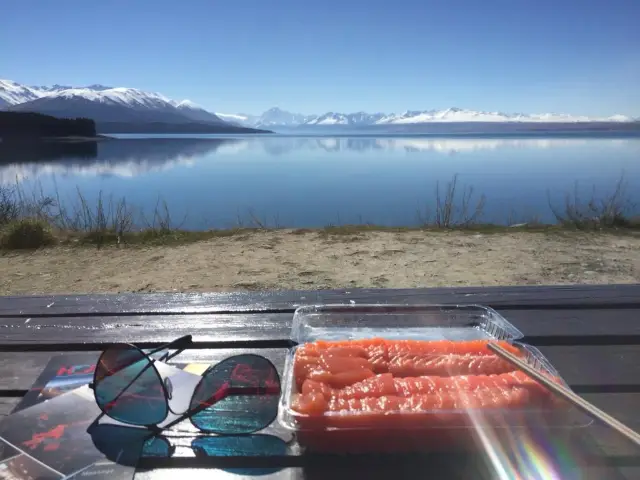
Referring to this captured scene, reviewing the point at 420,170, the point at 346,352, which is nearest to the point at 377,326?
the point at 346,352

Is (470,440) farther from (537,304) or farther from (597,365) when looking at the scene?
(537,304)

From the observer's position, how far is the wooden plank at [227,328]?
65.2 inches

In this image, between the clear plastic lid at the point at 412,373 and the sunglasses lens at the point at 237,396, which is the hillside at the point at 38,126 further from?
the sunglasses lens at the point at 237,396

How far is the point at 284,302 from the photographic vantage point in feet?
6.87

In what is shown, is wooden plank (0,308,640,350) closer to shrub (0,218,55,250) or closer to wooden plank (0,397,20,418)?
wooden plank (0,397,20,418)

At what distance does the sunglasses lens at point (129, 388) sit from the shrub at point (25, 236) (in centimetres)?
756

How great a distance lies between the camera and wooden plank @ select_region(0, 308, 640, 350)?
1656 mm

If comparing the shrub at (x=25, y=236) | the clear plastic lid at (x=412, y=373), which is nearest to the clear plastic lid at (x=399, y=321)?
the clear plastic lid at (x=412, y=373)

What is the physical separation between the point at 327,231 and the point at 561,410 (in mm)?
7375

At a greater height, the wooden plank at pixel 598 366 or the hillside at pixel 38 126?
the wooden plank at pixel 598 366

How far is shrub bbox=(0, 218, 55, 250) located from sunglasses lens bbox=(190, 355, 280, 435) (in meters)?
7.68

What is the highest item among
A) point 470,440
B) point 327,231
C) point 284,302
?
point 470,440

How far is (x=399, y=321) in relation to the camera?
5.31 ft

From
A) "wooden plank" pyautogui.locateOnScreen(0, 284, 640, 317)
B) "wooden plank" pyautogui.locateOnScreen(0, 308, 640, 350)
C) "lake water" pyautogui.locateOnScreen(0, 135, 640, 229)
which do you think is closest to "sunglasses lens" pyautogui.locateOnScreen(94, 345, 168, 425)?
"wooden plank" pyautogui.locateOnScreen(0, 308, 640, 350)
